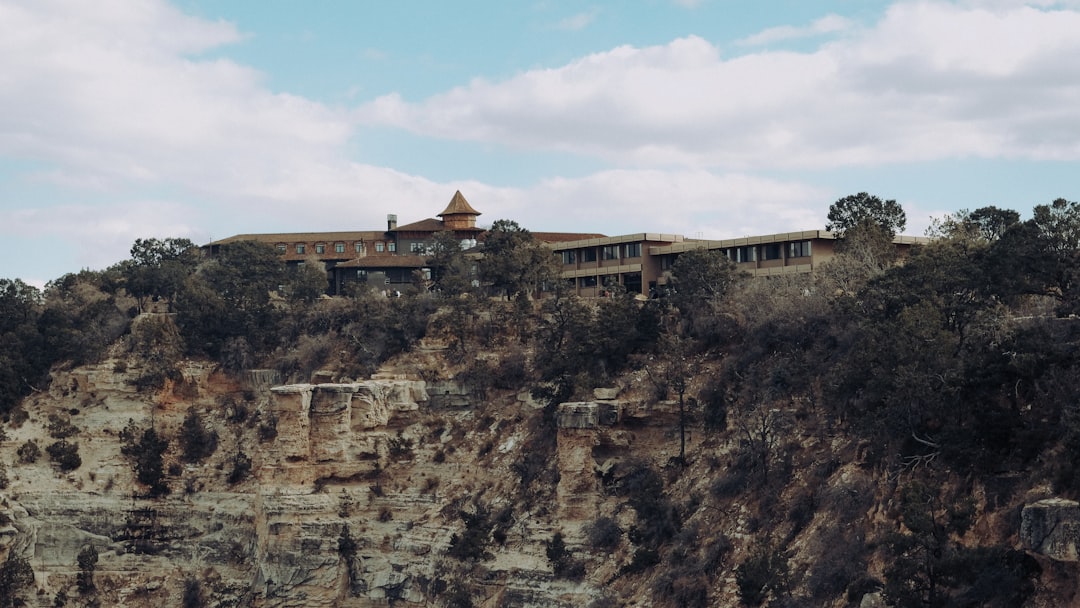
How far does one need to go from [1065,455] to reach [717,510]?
15961 millimetres

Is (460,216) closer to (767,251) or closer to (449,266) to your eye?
(449,266)

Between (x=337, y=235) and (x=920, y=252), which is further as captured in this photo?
(x=337, y=235)

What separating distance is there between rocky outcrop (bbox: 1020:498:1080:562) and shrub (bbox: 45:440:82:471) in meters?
54.1

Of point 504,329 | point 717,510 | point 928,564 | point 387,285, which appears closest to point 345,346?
point 504,329

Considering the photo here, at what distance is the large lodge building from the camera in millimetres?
72750

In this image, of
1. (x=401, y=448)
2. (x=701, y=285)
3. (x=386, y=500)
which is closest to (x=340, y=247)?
(x=401, y=448)

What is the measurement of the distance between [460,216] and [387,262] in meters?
9.13

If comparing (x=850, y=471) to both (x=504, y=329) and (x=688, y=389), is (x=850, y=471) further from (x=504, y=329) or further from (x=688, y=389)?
(x=504, y=329)

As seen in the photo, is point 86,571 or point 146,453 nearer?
point 86,571

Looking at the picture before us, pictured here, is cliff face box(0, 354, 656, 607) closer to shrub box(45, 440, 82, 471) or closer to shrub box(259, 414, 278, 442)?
shrub box(259, 414, 278, 442)

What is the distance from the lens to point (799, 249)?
7219 cm

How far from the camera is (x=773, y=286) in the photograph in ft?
220

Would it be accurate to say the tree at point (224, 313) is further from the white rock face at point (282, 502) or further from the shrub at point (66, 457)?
the shrub at point (66, 457)

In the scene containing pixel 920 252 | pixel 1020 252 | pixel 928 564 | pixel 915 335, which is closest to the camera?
pixel 928 564
